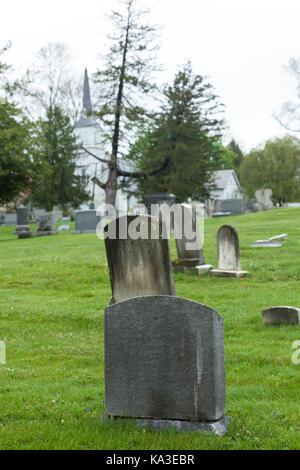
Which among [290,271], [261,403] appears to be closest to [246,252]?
[290,271]

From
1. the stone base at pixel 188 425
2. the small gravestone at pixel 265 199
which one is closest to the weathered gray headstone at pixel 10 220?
the small gravestone at pixel 265 199

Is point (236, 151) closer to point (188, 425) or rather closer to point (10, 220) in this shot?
point (10, 220)

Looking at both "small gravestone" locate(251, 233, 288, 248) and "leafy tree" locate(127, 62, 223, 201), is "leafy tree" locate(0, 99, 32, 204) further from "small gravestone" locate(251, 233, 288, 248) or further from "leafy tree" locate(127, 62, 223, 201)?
"small gravestone" locate(251, 233, 288, 248)

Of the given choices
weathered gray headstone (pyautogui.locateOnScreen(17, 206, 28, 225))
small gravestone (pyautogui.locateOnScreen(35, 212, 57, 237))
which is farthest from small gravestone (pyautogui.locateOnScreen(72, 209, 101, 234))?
weathered gray headstone (pyautogui.locateOnScreen(17, 206, 28, 225))

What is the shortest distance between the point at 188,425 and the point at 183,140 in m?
33.7

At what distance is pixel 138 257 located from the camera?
24.9 ft

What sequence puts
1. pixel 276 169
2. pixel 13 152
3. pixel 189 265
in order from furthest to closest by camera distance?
pixel 276 169
pixel 13 152
pixel 189 265

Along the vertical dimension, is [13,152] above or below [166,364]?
above

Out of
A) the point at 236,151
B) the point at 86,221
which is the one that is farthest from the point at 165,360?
the point at 236,151

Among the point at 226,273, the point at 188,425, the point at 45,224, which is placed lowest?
the point at 188,425

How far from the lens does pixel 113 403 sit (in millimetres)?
→ 4496

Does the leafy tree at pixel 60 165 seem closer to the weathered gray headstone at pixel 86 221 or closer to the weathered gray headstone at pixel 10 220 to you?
the weathered gray headstone at pixel 10 220

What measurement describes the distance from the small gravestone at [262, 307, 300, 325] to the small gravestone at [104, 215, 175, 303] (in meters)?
1.61

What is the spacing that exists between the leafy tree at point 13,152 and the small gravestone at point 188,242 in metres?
15.9
